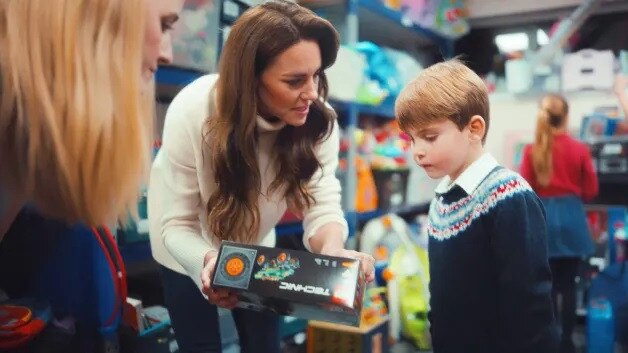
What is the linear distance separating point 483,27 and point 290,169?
2.01 metres

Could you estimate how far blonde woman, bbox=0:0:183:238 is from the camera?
520mm

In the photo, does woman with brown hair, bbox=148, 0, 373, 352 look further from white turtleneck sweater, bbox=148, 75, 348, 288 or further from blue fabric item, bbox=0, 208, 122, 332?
blue fabric item, bbox=0, 208, 122, 332

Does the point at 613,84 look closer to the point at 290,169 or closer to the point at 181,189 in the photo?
the point at 290,169

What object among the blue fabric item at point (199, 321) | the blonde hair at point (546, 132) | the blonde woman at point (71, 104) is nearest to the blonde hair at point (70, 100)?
the blonde woman at point (71, 104)

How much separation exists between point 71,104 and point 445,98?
0.48 m

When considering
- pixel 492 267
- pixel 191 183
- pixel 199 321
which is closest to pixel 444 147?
pixel 492 267

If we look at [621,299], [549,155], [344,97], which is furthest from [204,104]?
[621,299]

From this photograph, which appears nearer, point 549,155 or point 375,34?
point 549,155

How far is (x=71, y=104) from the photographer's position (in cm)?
54

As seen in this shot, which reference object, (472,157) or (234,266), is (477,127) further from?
(234,266)

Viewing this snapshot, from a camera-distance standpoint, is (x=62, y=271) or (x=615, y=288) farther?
(x=615, y=288)

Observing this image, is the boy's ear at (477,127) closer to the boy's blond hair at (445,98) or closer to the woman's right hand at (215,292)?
the boy's blond hair at (445,98)

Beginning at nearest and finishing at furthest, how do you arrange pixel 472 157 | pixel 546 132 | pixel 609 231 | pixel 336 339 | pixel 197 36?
pixel 472 157 < pixel 197 36 < pixel 336 339 < pixel 546 132 < pixel 609 231

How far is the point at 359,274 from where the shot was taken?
0.65m
